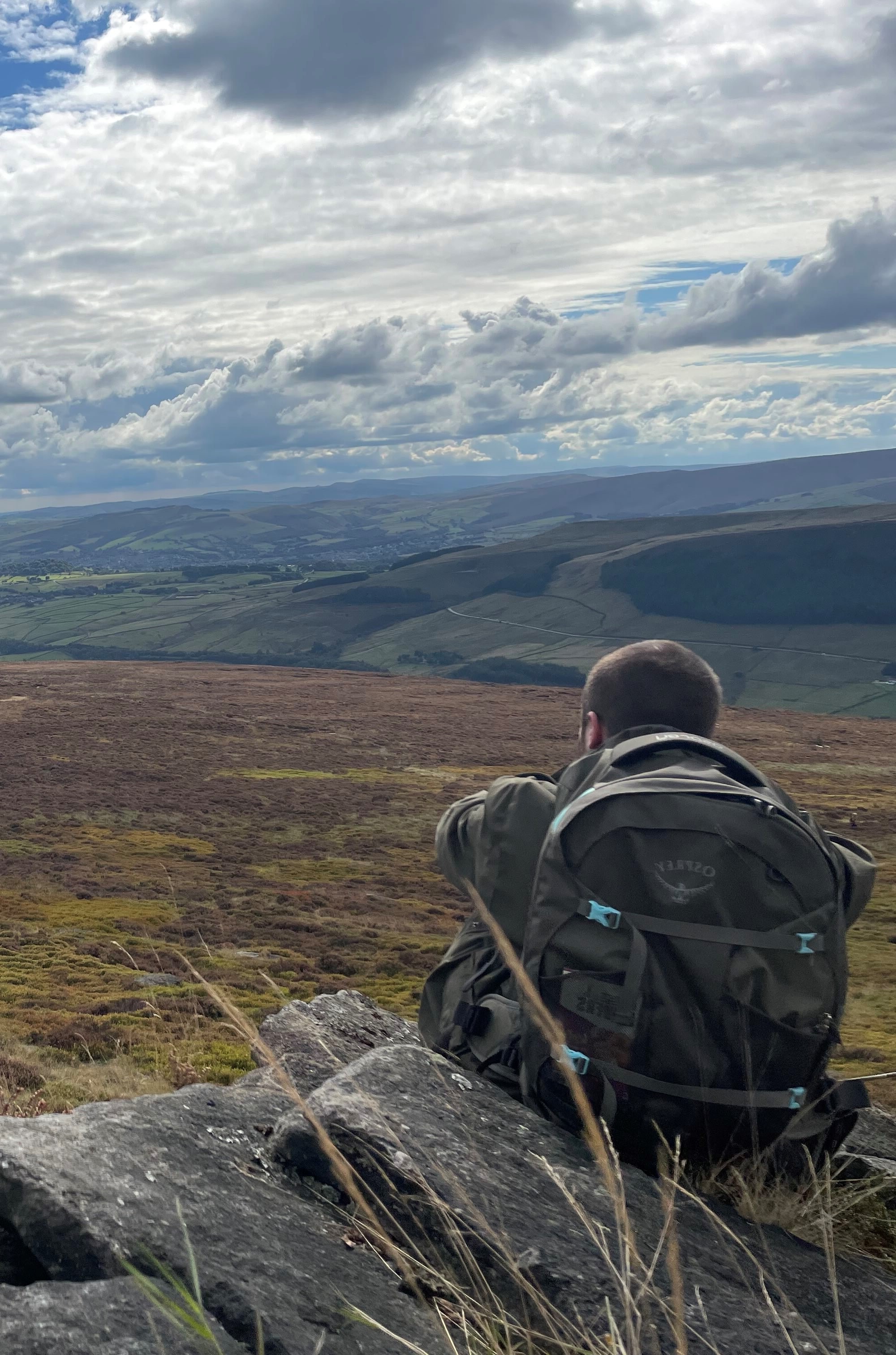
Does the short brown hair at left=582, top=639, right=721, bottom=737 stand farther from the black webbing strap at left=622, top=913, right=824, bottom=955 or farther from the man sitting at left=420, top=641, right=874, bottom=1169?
the black webbing strap at left=622, top=913, right=824, bottom=955

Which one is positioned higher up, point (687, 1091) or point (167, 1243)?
point (167, 1243)

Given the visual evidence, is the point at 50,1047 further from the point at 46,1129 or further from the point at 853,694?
the point at 853,694

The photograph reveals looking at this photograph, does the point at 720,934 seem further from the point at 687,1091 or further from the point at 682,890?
the point at 687,1091

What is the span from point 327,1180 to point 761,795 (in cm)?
231

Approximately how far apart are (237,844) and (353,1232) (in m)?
40.2

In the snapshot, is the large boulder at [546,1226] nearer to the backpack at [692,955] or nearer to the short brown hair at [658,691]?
the backpack at [692,955]

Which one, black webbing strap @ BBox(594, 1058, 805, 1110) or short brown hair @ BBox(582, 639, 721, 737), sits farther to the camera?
short brown hair @ BBox(582, 639, 721, 737)

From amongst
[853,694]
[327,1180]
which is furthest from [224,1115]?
[853,694]

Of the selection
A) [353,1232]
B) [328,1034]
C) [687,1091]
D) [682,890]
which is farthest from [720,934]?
[328,1034]

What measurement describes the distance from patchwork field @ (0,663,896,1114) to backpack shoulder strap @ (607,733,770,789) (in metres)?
1.77

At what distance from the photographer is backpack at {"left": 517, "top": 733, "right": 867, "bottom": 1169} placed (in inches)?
153

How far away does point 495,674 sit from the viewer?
7136 inches

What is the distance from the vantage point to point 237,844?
4259 cm

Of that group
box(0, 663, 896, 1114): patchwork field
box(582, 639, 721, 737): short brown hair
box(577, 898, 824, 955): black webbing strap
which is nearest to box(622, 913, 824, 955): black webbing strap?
box(577, 898, 824, 955): black webbing strap
